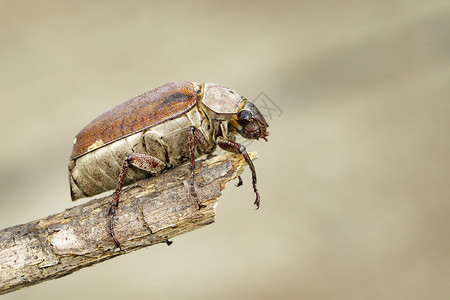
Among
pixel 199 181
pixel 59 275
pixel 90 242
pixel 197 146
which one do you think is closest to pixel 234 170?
pixel 199 181

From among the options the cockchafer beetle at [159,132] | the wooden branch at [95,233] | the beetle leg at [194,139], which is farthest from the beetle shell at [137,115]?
the wooden branch at [95,233]

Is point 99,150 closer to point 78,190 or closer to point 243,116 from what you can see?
point 78,190

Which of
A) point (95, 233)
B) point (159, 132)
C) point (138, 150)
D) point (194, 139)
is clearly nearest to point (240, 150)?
point (194, 139)

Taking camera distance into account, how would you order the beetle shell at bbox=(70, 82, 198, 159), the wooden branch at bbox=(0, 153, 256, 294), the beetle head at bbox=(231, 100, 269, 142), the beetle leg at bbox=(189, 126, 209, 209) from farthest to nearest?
the beetle head at bbox=(231, 100, 269, 142)
the beetle shell at bbox=(70, 82, 198, 159)
the beetle leg at bbox=(189, 126, 209, 209)
the wooden branch at bbox=(0, 153, 256, 294)

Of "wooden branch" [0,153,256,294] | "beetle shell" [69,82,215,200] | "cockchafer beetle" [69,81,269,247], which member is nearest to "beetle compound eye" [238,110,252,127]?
"cockchafer beetle" [69,81,269,247]

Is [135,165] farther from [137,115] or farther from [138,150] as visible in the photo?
[137,115]

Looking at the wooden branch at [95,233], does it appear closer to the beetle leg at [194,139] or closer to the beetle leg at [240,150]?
the beetle leg at [194,139]

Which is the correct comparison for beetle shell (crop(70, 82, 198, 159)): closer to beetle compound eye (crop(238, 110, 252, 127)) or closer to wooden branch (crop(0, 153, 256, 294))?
beetle compound eye (crop(238, 110, 252, 127))
